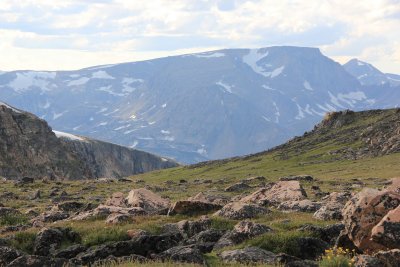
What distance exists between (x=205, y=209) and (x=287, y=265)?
1593cm

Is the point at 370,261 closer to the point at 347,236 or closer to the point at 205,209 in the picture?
the point at 347,236

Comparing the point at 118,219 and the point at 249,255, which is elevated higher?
the point at 249,255

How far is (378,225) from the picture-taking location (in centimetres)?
1958

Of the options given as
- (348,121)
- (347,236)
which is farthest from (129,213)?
(348,121)

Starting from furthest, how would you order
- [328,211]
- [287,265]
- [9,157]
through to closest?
[9,157] < [328,211] < [287,265]

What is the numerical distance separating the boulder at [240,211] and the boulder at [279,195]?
7401mm

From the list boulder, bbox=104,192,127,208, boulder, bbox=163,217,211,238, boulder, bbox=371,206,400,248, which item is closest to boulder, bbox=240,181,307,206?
boulder, bbox=104,192,127,208

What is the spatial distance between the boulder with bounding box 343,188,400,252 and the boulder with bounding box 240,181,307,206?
54.8ft

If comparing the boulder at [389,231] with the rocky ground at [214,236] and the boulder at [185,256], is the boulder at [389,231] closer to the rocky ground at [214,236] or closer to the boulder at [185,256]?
the rocky ground at [214,236]

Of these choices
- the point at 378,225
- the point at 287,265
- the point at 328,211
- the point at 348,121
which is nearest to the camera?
the point at 287,265

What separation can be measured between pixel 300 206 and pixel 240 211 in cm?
617

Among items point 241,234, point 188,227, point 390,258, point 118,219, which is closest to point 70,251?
point 118,219

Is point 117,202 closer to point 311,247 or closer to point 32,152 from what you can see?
point 311,247

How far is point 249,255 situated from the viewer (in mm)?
20406
